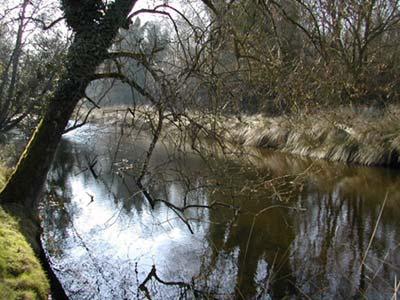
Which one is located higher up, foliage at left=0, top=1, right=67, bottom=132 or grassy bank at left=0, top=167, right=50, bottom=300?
foliage at left=0, top=1, right=67, bottom=132

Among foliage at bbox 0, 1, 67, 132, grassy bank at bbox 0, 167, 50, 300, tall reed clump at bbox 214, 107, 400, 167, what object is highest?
foliage at bbox 0, 1, 67, 132

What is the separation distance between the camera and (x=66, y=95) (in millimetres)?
5793

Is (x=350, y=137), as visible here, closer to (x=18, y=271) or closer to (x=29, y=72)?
(x=29, y=72)

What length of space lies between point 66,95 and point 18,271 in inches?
98.6

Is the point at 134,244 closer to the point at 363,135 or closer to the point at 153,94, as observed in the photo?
the point at 153,94

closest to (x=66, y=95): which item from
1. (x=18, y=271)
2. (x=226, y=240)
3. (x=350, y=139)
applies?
(x=18, y=271)

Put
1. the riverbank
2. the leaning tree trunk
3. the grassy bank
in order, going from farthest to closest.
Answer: the riverbank < the leaning tree trunk < the grassy bank

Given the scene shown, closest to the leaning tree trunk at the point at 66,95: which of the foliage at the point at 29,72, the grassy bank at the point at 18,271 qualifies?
the grassy bank at the point at 18,271

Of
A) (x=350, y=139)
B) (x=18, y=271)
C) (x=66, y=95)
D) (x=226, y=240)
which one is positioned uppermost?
(x=66, y=95)

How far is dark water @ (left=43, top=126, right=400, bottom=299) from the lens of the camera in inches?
197

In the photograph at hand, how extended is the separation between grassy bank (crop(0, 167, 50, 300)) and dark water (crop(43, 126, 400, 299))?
27.6 inches

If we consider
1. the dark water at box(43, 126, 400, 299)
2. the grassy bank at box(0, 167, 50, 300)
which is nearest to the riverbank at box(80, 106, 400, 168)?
the dark water at box(43, 126, 400, 299)

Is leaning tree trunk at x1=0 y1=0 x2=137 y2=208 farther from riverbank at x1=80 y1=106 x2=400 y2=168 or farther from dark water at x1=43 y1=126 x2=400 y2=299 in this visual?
riverbank at x1=80 y1=106 x2=400 y2=168

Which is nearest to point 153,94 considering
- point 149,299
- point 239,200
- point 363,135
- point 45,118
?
point 45,118
